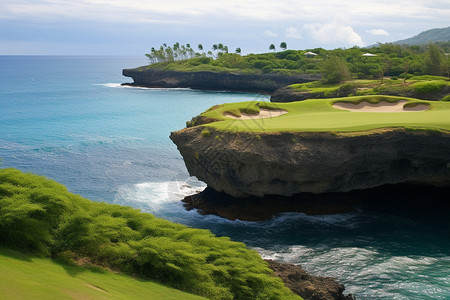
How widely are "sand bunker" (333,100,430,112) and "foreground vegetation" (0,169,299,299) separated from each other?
2040cm

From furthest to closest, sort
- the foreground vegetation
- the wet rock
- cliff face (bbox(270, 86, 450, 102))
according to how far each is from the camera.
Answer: cliff face (bbox(270, 86, 450, 102)) → the wet rock → the foreground vegetation

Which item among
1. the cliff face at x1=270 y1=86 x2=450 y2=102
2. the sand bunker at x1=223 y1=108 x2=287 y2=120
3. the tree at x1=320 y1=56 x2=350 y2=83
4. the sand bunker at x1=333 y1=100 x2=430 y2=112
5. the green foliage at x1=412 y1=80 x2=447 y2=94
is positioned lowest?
the sand bunker at x1=223 y1=108 x2=287 y2=120

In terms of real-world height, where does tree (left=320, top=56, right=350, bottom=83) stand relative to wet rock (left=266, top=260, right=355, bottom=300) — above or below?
above

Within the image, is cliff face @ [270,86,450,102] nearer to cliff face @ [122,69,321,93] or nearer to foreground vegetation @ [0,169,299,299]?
cliff face @ [122,69,321,93]

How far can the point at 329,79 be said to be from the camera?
58.2 m

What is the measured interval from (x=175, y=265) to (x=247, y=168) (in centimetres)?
1040

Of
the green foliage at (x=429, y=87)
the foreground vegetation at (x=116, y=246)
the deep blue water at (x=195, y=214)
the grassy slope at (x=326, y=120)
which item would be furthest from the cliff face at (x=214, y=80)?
the foreground vegetation at (x=116, y=246)

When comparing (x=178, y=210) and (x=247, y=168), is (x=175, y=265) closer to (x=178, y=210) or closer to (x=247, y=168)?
(x=247, y=168)

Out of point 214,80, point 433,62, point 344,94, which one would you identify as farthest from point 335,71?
point 214,80

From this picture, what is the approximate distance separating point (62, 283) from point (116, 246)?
2.62 metres

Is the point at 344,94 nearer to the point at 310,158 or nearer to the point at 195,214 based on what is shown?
the point at 310,158

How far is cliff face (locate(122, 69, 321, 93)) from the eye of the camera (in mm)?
82750

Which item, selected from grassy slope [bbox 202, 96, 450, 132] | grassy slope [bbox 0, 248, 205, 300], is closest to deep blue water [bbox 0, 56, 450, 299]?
grassy slope [bbox 202, 96, 450, 132]

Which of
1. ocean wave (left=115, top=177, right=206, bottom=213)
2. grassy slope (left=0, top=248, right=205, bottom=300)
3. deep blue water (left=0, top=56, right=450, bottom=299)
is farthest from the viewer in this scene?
ocean wave (left=115, top=177, right=206, bottom=213)
